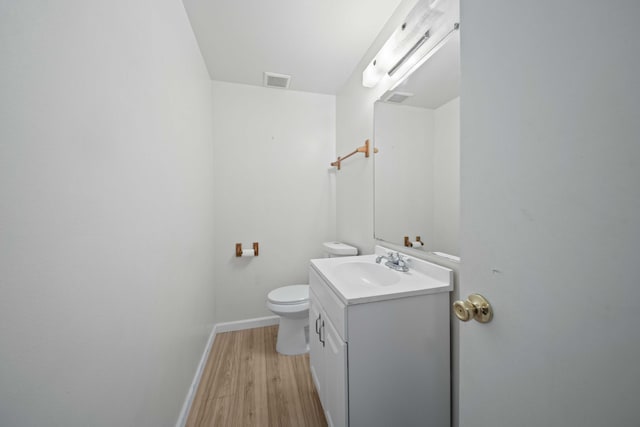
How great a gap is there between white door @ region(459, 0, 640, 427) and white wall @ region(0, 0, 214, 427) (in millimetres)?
944

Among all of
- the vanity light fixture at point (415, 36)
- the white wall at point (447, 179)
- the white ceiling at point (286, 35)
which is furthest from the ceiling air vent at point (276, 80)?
the white wall at point (447, 179)

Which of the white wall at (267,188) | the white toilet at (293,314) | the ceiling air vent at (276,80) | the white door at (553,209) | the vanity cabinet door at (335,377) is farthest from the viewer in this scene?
the white wall at (267,188)

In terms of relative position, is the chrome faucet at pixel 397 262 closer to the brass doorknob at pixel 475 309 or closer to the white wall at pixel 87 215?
the brass doorknob at pixel 475 309

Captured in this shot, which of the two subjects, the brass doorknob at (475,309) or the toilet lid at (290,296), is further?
the toilet lid at (290,296)

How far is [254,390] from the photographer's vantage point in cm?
144

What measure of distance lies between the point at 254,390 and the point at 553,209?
181 centimetres

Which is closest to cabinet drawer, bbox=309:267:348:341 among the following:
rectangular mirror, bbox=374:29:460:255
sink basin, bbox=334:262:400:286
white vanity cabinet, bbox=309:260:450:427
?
A: white vanity cabinet, bbox=309:260:450:427

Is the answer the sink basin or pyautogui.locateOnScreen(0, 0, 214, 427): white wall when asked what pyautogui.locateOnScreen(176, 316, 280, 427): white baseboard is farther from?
the sink basin

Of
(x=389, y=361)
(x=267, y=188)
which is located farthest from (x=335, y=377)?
(x=267, y=188)

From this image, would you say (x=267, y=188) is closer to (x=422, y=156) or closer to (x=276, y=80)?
(x=276, y=80)

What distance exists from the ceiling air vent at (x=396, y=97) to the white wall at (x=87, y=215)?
126 centimetres

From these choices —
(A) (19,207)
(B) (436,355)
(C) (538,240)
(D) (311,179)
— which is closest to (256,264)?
(D) (311,179)

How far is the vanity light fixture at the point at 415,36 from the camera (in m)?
1.01

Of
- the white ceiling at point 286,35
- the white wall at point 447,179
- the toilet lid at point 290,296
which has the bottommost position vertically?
the toilet lid at point 290,296
